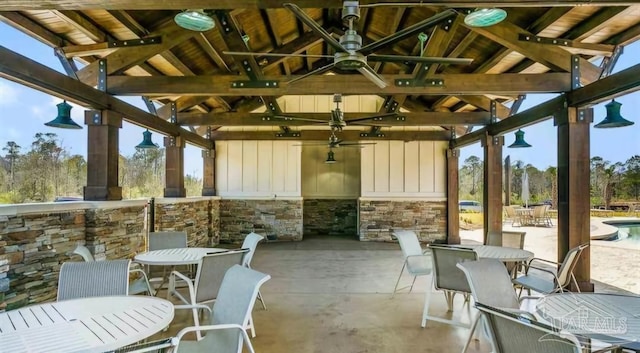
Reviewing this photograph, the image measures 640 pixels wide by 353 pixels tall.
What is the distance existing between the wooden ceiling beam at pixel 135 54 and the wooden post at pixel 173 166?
295 centimetres

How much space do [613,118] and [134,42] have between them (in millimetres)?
5989

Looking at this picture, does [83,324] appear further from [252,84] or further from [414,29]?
[252,84]

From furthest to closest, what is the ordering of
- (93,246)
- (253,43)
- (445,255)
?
(253,43) < (93,246) < (445,255)

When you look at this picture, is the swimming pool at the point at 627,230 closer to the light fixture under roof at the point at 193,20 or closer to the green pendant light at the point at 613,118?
the green pendant light at the point at 613,118

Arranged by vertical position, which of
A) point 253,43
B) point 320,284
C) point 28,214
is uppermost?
point 253,43

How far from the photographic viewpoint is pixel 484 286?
8.56ft

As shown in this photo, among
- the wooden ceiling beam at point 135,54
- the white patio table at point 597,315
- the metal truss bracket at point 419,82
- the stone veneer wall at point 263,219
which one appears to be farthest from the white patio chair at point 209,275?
the stone veneer wall at point 263,219

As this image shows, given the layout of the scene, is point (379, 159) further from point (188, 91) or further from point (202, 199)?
point (188, 91)

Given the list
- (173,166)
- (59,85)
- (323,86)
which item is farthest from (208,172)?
(59,85)

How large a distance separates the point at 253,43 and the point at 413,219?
20.3 feet

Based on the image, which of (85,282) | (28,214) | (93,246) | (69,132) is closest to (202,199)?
(69,132)

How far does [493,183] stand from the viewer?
24.8 feet

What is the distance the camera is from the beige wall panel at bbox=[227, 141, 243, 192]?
10273 millimetres

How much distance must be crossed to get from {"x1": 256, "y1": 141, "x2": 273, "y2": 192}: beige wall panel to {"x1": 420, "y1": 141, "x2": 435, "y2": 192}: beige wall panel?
4.15 meters
